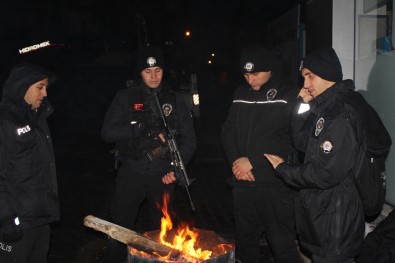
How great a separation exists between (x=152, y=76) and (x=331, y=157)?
2128mm

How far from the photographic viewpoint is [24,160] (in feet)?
12.0

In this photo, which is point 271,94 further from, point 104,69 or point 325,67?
point 104,69

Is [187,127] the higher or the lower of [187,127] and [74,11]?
the lower

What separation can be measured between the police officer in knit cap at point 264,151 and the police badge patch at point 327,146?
113cm

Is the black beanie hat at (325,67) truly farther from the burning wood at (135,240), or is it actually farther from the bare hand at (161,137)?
the burning wood at (135,240)

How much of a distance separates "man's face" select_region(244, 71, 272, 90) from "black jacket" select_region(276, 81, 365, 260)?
103cm

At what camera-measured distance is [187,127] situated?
15.3ft

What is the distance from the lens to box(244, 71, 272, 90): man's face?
445 centimetres

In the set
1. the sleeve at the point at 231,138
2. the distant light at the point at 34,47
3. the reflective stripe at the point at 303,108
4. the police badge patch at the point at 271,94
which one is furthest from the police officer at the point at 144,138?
the distant light at the point at 34,47

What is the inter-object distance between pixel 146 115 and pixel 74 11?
1403 inches

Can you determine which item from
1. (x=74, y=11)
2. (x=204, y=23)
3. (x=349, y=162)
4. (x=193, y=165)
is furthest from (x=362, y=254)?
(x=204, y=23)

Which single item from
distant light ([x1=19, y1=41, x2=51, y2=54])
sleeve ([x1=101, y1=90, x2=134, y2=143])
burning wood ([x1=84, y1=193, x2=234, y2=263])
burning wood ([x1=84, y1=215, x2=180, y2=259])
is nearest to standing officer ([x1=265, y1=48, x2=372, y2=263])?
burning wood ([x1=84, y1=193, x2=234, y2=263])

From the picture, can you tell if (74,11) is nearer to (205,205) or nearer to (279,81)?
(205,205)

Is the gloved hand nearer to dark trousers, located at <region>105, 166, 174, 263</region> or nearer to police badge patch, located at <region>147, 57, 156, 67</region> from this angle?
dark trousers, located at <region>105, 166, 174, 263</region>
